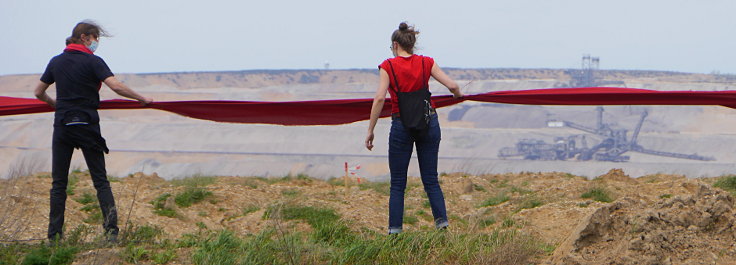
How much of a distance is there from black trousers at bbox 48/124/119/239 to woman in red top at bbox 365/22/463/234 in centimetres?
202

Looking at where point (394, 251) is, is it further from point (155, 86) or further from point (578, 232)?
point (155, 86)

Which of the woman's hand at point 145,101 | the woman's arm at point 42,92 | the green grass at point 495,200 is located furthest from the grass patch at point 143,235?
the green grass at point 495,200

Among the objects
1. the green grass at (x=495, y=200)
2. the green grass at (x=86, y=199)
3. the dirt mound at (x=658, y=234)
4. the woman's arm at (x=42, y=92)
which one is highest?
the woman's arm at (x=42, y=92)

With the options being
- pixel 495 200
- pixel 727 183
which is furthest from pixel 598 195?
pixel 727 183

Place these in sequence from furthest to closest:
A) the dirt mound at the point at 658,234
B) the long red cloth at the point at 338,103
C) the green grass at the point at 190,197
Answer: the green grass at the point at 190,197, the long red cloth at the point at 338,103, the dirt mound at the point at 658,234

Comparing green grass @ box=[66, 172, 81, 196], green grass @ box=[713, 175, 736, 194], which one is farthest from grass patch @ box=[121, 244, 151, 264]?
green grass @ box=[713, 175, 736, 194]

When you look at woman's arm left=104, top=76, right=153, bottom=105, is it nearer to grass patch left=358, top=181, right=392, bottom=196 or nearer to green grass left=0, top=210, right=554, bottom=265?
green grass left=0, top=210, right=554, bottom=265

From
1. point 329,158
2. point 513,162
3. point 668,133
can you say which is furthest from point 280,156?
point 668,133

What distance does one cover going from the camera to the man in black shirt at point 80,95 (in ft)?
22.6

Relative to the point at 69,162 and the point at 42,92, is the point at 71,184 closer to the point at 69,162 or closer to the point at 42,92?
the point at 42,92

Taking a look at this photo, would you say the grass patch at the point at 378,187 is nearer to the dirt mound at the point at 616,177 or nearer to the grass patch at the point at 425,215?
the grass patch at the point at 425,215

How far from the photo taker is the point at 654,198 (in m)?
10.4

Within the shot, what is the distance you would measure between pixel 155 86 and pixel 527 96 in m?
189

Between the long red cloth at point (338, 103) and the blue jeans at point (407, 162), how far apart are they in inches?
64.8
